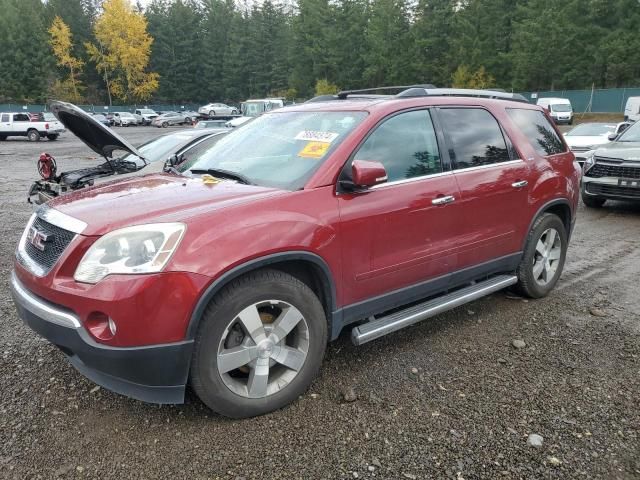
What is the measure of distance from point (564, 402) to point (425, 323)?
1.32m

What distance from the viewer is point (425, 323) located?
4.15 meters

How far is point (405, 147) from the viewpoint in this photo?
348 centimetres

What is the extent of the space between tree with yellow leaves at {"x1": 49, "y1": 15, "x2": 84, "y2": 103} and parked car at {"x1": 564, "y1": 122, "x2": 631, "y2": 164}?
6176cm

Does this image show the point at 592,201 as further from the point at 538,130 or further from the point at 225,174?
the point at 225,174

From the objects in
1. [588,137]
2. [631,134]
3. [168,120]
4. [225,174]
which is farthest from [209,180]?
[168,120]

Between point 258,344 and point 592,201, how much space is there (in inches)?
347

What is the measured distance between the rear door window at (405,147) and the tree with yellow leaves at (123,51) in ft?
215

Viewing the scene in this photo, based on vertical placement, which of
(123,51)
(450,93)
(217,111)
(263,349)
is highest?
(123,51)

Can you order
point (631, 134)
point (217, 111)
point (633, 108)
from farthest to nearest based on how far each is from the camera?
point (217, 111) < point (633, 108) < point (631, 134)

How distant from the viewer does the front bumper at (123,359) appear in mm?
2426


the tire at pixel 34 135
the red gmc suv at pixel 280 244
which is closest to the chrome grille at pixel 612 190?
the red gmc suv at pixel 280 244

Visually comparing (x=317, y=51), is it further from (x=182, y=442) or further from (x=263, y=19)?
(x=182, y=442)

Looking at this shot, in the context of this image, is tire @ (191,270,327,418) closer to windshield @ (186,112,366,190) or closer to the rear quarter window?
windshield @ (186,112,366,190)

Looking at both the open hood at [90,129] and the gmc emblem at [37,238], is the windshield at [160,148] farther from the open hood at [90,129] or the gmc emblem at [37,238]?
the gmc emblem at [37,238]
